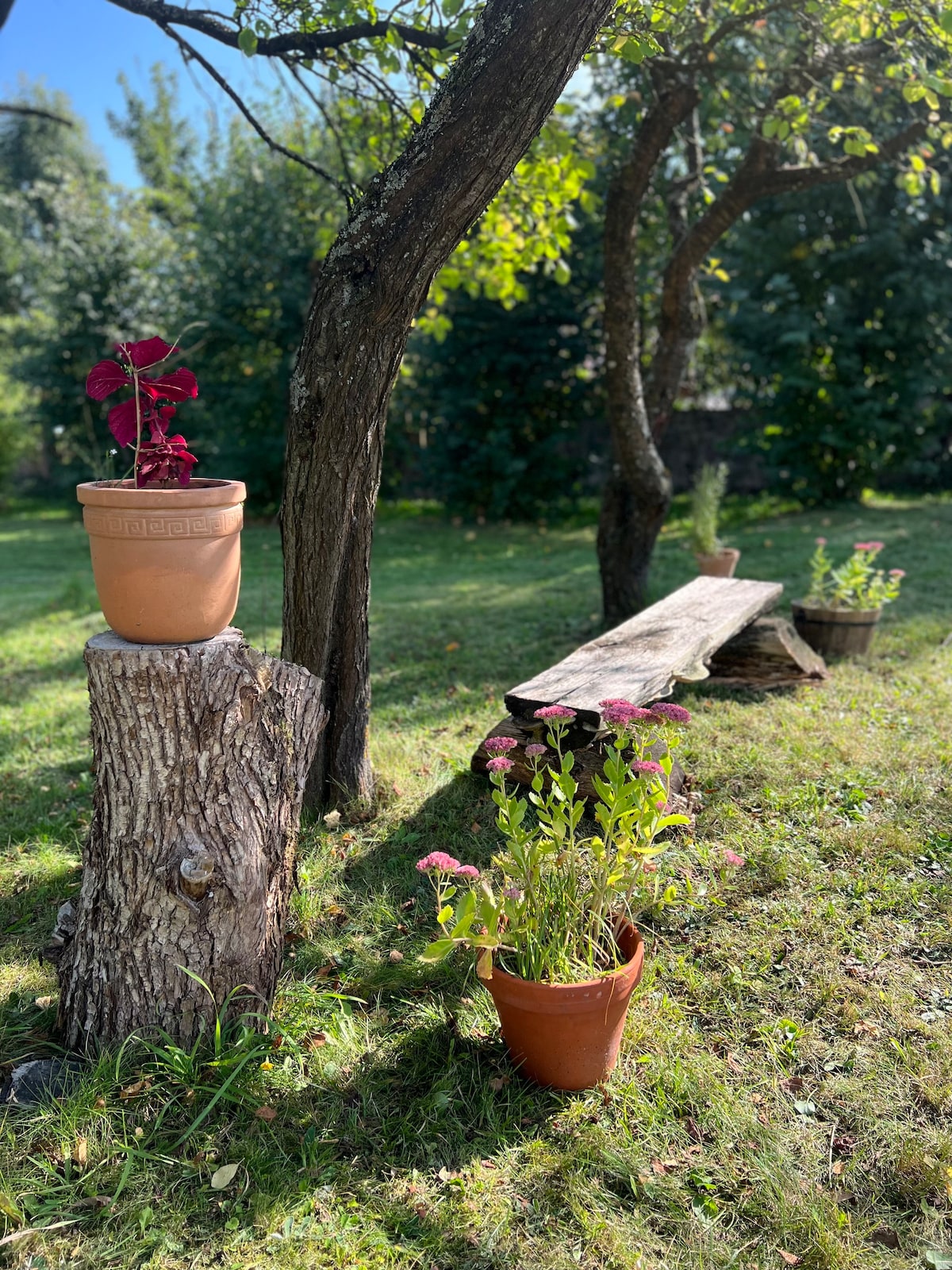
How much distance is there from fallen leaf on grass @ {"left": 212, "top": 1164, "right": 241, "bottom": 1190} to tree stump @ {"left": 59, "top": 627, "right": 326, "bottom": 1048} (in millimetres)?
428

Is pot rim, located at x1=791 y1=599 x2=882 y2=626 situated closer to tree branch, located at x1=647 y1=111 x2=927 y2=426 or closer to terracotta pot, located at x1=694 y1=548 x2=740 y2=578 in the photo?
terracotta pot, located at x1=694 y1=548 x2=740 y2=578

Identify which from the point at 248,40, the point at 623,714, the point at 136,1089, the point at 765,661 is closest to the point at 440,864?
the point at 623,714

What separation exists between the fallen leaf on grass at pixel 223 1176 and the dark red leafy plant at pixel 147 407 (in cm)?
181

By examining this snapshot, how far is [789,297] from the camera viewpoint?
40.9ft

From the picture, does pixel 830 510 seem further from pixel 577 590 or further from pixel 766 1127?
pixel 766 1127

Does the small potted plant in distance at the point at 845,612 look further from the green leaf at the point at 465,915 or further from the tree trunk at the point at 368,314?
the green leaf at the point at 465,915

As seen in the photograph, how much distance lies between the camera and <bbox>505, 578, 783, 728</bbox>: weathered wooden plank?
364cm

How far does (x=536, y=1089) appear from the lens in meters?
2.49

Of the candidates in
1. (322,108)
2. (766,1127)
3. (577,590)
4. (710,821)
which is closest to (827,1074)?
(766,1127)

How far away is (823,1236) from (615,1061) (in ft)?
2.09

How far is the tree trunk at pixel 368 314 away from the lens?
2.69m

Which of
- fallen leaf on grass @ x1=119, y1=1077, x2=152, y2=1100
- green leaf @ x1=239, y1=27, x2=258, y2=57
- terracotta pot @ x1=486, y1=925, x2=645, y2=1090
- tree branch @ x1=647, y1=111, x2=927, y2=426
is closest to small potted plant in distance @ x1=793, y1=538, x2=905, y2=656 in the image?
tree branch @ x1=647, y1=111, x2=927, y2=426

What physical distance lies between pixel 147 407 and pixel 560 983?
1.99 metres

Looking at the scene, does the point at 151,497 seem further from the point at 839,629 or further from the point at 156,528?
the point at 839,629
